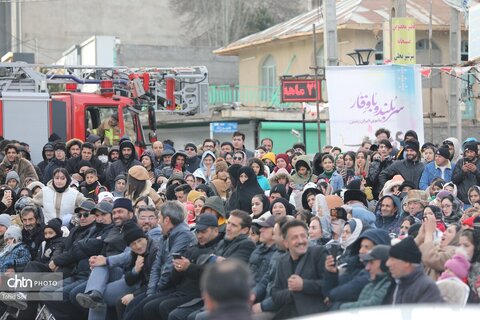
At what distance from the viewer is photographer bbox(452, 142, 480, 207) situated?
632 inches

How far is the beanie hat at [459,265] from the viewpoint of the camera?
33.2ft

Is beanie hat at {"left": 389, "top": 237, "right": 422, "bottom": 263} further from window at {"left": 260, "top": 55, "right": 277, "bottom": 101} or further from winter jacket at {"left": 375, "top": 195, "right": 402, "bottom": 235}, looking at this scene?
window at {"left": 260, "top": 55, "right": 277, "bottom": 101}

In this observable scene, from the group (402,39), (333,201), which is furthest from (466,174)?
(402,39)

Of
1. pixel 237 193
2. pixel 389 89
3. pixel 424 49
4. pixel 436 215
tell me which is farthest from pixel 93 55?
pixel 436 215

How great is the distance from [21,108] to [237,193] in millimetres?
8349

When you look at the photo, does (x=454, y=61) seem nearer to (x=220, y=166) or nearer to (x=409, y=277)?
(x=220, y=166)

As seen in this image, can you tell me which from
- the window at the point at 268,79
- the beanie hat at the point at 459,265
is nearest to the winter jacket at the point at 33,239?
the beanie hat at the point at 459,265

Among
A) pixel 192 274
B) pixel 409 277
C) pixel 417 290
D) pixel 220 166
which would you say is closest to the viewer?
pixel 417 290

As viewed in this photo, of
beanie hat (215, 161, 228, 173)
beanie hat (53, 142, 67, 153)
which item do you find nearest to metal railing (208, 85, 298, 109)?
beanie hat (53, 142, 67, 153)

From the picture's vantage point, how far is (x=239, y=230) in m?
12.4

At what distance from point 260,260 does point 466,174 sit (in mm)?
4990

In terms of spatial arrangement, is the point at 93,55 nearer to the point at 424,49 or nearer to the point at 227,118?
the point at 227,118

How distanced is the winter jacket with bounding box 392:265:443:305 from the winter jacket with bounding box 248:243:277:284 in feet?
7.75

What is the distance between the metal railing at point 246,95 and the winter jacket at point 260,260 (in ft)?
105
